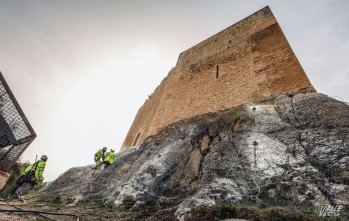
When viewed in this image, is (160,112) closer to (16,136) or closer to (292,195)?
(16,136)

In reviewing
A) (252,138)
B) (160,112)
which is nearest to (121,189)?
(252,138)

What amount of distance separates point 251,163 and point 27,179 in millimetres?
6653

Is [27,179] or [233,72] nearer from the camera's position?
[27,179]

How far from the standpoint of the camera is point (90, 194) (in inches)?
300

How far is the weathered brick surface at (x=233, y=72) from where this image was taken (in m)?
9.16

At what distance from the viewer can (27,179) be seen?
750cm

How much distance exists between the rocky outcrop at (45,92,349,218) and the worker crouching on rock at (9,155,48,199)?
1.17 m

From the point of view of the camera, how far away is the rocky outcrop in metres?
5.16

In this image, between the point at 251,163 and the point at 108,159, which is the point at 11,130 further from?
the point at 251,163

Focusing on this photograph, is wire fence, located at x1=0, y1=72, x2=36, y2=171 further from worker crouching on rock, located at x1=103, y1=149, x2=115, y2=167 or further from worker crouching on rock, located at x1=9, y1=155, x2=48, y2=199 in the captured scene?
worker crouching on rock, located at x1=103, y1=149, x2=115, y2=167

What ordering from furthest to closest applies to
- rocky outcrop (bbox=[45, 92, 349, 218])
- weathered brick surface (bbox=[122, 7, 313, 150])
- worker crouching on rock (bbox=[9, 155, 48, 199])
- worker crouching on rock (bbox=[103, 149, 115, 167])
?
worker crouching on rock (bbox=[103, 149, 115, 167]) < weathered brick surface (bbox=[122, 7, 313, 150]) < worker crouching on rock (bbox=[9, 155, 48, 199]) < rocky outcrop (bbox=[45, 92, 349, 218])

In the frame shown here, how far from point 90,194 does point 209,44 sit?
9.97 metres

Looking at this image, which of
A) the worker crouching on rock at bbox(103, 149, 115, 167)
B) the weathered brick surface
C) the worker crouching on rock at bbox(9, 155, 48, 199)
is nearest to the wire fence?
the worker crouching on rock at bbox(9, 155, 48, 199)

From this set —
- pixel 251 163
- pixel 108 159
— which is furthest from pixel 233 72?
pixel 108 159
